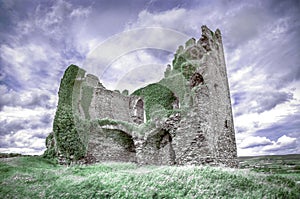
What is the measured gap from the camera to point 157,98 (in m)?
19.5

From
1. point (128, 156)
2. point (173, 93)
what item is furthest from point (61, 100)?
point (173, 93)

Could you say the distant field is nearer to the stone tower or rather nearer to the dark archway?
the stone tower

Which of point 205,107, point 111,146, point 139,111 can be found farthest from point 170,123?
point 139,111

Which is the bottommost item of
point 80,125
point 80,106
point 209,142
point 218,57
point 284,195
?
point 284,195

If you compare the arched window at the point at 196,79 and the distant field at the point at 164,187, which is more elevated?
the arched window at the point at 196,79

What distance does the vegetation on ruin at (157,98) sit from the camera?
61.6ft

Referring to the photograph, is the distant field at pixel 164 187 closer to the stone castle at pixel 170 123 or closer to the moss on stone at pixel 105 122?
the stone castle at pixel 170 123

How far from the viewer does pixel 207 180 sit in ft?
24.8

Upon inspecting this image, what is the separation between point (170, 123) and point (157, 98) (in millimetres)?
4867

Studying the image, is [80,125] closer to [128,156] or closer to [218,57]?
[128,156]

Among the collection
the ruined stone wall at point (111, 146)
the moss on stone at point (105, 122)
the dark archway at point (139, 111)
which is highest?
the dark archway at point (139, 111)

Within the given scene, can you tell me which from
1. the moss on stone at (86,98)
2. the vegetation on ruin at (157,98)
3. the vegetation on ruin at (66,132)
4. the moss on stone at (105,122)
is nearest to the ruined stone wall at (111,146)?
the moss on stone at (105,122)

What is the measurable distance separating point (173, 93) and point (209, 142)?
6.03 meters

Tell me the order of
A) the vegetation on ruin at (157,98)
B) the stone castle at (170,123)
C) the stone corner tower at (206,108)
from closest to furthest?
the stone corner tower at (206,108)
the stone castle at (170,123)
the vegetation on ruin at (157,98)
